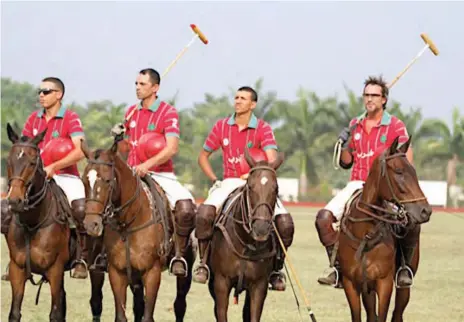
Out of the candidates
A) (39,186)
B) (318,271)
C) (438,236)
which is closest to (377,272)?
(39,186)

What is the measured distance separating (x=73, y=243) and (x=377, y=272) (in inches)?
121

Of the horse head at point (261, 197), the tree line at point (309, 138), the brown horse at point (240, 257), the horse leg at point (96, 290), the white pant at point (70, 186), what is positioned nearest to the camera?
the horse head at point (261, 197)

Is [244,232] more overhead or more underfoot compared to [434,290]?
more overhead

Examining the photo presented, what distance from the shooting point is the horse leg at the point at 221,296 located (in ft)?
31.3

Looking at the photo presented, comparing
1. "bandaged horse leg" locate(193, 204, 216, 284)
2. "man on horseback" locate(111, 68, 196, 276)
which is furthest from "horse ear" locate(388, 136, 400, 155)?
"man on horseback" locate(111, 68, 196, 276)

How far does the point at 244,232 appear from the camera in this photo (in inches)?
377

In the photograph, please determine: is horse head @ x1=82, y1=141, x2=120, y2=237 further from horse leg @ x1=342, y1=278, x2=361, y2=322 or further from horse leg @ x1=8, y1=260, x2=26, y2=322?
horse leg @ x1=342, y1=278, x2=361, y2=322

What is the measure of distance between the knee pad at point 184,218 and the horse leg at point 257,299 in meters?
0.96

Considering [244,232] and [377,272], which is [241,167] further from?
[377,272]

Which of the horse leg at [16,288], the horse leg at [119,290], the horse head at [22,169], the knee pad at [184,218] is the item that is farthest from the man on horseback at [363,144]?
the horse leg at [16,288]

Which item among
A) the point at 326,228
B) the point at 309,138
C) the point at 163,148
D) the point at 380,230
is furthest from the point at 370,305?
the point at 309,138

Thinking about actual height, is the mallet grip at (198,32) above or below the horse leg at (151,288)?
above

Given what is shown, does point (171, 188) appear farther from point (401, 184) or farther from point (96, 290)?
point (401, 184)

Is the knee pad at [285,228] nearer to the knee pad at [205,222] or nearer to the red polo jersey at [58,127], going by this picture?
the knee pad at [205,222]
